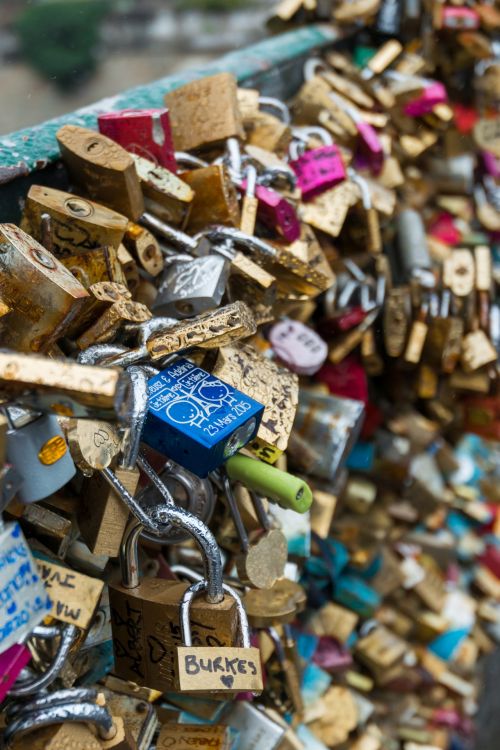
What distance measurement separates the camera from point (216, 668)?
3.87 ft

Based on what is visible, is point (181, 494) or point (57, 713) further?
point (181, 494)

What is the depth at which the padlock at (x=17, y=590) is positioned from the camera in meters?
1.05

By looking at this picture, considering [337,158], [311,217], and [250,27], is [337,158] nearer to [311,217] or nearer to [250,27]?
[311,217]

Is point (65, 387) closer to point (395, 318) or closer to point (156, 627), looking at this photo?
point (156, 627)

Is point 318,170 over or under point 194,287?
under

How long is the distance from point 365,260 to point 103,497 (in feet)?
4.65

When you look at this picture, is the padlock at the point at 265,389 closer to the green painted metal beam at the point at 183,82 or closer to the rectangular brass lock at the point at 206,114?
the green painted metal beam at the point at 183,82

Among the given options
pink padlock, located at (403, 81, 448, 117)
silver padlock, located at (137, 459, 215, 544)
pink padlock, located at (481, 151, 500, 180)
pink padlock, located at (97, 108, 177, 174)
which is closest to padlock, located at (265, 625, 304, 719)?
silver padlock, located at (137, 459, 215, 544)

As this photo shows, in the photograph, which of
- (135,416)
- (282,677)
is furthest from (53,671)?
(282,677)

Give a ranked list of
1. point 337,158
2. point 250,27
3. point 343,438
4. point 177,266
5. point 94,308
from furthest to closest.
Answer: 1. point 250,27
2. point 337,158
3. point 343,438
4. point 177,266
5. point 94,308

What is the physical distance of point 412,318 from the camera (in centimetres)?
246

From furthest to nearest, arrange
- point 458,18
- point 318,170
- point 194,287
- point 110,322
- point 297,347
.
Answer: point 458,18
point 318,170
point 297,347
point 194,287
point 110,322

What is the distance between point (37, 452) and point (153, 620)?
371 millimetres

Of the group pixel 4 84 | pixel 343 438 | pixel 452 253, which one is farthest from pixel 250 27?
pixel 343 438
